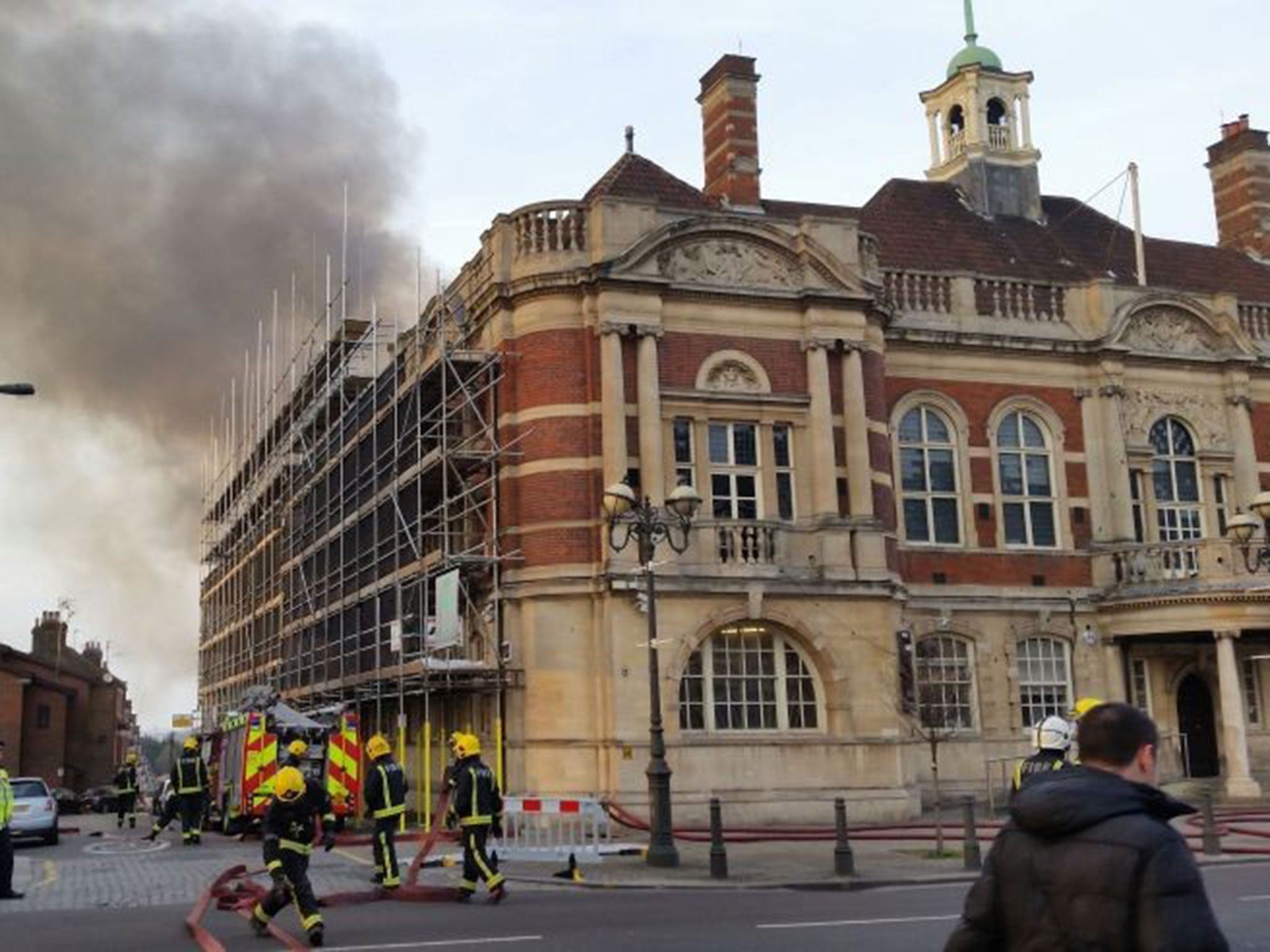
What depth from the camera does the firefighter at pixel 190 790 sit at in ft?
79.5

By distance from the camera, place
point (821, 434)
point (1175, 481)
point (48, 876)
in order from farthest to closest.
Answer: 1. point (1175, 481)
2. point (821, 434)
3. point (48, 876)

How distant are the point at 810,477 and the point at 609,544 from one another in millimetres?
4896

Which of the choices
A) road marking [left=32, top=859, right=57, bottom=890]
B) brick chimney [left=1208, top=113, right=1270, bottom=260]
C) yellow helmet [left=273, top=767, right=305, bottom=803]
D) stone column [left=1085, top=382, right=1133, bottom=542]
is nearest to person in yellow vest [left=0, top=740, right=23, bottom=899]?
road marking [left=32, top=859, right=57, bottom=890]

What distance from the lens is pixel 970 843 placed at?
18609mm

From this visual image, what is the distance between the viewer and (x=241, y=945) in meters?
12.4

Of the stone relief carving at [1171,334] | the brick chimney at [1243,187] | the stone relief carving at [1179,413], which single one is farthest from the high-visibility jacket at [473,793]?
the brick chimney at [1243,187]

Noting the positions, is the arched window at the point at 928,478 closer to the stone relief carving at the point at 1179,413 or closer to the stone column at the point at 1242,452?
the stone relief carving at the point at 1179,413

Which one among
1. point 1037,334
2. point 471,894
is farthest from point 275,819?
point 1037,334

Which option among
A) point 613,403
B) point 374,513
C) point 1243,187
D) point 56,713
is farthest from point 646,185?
point 56,713

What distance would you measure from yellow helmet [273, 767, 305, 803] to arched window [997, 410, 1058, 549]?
72.7 ft

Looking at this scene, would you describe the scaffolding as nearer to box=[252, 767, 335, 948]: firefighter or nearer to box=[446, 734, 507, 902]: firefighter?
box=[446, 734, 507, 902]: firefighter

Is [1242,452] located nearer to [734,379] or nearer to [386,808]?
[734,379]

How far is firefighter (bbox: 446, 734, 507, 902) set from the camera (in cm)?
1484

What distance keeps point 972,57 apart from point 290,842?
108ft
